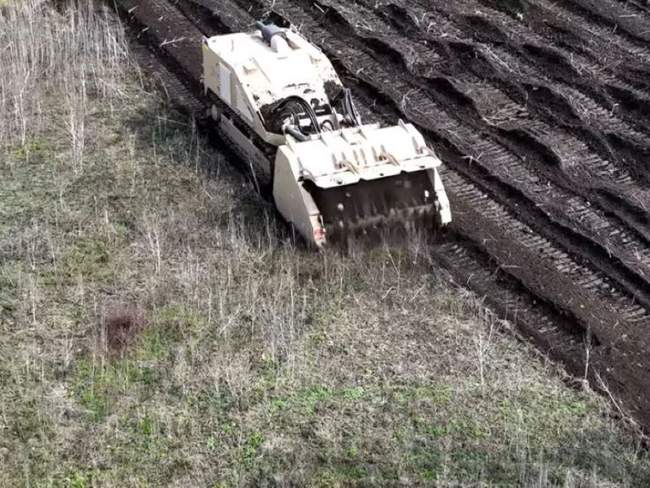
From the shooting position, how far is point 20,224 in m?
10.6

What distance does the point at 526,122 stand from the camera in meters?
12.4

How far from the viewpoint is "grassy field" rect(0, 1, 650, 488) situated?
7.98m

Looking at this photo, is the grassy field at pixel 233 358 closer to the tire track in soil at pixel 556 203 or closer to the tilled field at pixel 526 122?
the tilled field at pixel 526 122

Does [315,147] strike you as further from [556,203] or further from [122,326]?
[556,203]

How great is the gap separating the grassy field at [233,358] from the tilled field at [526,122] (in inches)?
21.7

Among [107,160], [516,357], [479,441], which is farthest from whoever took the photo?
[107,160]

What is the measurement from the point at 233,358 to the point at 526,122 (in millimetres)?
5111

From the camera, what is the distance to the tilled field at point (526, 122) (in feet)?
31.5

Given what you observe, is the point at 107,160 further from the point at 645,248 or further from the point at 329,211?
the point at 645,248

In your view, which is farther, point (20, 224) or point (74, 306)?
point (20, 224)

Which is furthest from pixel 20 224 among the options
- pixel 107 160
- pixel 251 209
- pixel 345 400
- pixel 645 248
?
pixel 645 248

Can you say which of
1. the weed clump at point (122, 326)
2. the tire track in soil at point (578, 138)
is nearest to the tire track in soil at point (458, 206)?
the tire track in soil at point (578, 138)

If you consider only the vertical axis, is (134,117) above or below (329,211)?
below

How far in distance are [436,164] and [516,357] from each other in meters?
2.03
